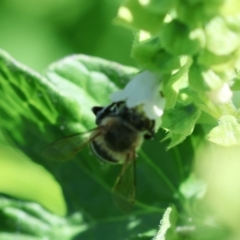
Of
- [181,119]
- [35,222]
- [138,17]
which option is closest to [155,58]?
[138,17]

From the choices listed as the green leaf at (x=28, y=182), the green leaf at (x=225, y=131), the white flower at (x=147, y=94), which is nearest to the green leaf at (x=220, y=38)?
the white flower at (x=147, y=94)

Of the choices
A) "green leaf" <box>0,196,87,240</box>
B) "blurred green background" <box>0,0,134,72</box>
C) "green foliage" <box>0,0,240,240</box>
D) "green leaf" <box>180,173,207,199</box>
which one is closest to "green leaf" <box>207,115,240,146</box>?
"green foliage" <box>0,0,240,240</box>

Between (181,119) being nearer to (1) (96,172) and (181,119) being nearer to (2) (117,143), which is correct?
(2) (117,143)

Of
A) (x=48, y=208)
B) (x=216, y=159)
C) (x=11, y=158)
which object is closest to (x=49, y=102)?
(x=48, y=208)

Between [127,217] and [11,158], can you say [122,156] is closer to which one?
[127,217]

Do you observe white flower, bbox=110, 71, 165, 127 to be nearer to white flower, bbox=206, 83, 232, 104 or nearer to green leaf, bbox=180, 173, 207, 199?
white flower, bbox=206, 83, 232, 104

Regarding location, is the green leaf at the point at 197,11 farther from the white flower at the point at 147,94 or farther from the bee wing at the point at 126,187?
the bee wing at the point at 126,187

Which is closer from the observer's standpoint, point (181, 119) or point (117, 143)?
point (181, 119)
